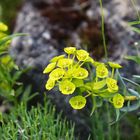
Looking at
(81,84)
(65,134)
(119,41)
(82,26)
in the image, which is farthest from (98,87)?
(82,26)

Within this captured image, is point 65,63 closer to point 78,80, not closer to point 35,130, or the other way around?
point 78,80

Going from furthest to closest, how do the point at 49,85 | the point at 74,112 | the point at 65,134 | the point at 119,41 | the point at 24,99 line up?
the point at 119,41 < the point at 74,112 < the point at 24,99 < the point at 65,134 < the point at 49,85

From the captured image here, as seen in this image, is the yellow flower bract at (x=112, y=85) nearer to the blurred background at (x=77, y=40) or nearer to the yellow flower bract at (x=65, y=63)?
the yellow flower bract at (x=65, y=63)

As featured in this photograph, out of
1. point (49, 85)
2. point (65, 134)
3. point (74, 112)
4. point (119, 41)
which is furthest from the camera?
point (119, 41)

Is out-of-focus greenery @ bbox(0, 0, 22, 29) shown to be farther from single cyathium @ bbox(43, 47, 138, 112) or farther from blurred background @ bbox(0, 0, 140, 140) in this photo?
single cyathium @ bbox(43, 47, 138, 112)

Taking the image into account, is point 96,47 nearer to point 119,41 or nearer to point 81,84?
point 119,41

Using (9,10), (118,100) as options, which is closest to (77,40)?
(118,100)
